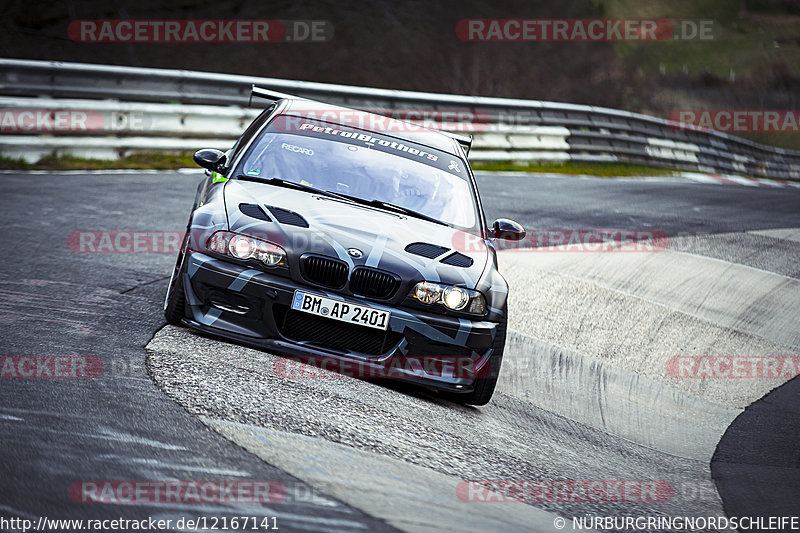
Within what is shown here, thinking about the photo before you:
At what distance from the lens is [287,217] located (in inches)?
212

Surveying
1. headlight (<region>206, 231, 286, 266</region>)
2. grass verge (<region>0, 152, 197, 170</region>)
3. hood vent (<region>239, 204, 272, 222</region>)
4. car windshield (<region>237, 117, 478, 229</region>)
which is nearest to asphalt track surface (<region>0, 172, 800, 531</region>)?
headlight (<region>206, 231, 286, 266</region>)

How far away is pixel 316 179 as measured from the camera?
6.10 m

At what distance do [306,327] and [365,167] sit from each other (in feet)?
5.25

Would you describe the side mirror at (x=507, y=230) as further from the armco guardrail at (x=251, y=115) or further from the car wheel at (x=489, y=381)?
the armco guardrail at (x=251, y=115)

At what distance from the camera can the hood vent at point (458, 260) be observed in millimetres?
5398

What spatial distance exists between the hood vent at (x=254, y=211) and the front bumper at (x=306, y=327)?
1.19ft

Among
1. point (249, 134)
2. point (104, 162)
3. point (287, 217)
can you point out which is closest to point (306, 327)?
point (287, 217)

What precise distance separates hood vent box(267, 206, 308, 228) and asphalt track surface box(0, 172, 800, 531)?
0.79 meters

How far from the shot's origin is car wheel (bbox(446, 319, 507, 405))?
5.39m

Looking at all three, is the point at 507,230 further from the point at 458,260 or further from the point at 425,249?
the point at 425,249

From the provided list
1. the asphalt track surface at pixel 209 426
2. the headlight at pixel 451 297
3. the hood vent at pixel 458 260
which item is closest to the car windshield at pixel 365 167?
the hood vent at pixel 458 260

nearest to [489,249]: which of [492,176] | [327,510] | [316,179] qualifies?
[316,179]

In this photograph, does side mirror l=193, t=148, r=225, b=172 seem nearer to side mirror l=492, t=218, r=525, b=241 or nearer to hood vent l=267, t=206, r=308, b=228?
hood vent l=267, t=206, r=308, b=228

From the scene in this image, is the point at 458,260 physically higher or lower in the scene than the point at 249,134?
lower
